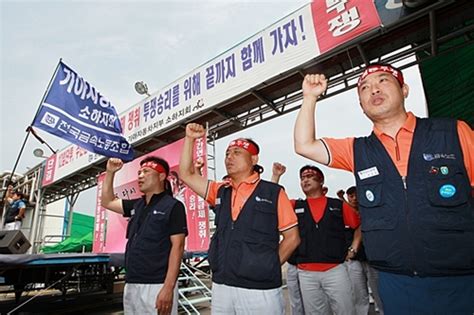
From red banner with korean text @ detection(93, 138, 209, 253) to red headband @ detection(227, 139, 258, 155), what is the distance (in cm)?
256

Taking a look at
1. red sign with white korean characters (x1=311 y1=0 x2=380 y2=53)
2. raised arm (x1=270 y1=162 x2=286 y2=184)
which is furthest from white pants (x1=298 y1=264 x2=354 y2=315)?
red sign with white korean characters (x1=311 y1=0 x2=380 y2=53)

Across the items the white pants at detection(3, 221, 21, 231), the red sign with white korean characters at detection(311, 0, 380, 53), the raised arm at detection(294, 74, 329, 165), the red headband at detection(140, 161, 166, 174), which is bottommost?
the raised arm at detection(294, 74, 329, 165)

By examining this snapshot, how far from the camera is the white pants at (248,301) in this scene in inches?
69.6

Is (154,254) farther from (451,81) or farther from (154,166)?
(451,81)

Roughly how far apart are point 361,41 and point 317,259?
122 inches

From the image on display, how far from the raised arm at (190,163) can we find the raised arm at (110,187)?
92 cm

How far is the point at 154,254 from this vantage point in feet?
7.81

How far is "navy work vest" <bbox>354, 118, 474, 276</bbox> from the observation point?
1.14 m

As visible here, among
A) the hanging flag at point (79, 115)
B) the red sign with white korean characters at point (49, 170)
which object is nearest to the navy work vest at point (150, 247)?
the hanging flag at point (79, 115)

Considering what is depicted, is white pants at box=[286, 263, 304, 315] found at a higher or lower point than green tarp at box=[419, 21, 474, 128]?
lower

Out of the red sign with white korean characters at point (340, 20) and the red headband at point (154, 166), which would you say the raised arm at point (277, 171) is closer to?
the red headband at point (154, 166)

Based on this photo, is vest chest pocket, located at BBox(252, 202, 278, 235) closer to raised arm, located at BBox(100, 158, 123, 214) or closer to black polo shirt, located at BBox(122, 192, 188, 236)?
black polo shirt, located at BBox(122, 192, 188, 236)

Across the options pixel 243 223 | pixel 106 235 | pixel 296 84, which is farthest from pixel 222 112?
pixel 106 235

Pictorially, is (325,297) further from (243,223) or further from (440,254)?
(440,254)
